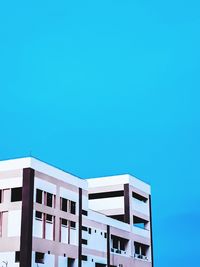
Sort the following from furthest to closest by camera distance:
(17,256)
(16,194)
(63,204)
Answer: (63,204), (16,194), (17,256)

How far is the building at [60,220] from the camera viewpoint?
45656 millimetres

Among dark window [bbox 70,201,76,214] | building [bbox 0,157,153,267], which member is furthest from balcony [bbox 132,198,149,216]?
dark window [bbox 70,201,76,214]

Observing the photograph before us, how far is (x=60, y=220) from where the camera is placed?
164 feet

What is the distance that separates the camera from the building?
4566cm

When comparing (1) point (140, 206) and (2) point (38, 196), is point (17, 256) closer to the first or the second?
(2) point (38, 196)

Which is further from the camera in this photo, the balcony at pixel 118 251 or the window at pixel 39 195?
the balcony at pixel 118 251

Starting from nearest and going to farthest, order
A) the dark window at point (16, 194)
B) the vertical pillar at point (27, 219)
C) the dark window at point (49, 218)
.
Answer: the vertical pillar at point (27, 219) < the dark window at point (16, 194) < the dark window at point (49, 218)

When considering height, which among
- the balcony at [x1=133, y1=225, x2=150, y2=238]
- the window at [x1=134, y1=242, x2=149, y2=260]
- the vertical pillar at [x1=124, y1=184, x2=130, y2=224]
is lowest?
the window at [x1=134, y1=242, x2=149, y2=260]

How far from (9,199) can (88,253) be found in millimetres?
11726

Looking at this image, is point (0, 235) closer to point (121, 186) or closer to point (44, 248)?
point (44, 248)

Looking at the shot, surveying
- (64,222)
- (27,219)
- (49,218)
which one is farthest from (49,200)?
(27,219)

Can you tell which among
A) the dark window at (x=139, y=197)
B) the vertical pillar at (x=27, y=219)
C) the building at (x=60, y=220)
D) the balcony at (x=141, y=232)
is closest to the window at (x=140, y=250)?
the building at (x=60, y=220)

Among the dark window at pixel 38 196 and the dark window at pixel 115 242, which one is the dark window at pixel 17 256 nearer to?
the dark window at pixel 38 196

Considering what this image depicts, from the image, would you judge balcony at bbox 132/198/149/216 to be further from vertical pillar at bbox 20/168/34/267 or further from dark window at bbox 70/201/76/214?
vertical pillar at bbox 20/168/34/267
